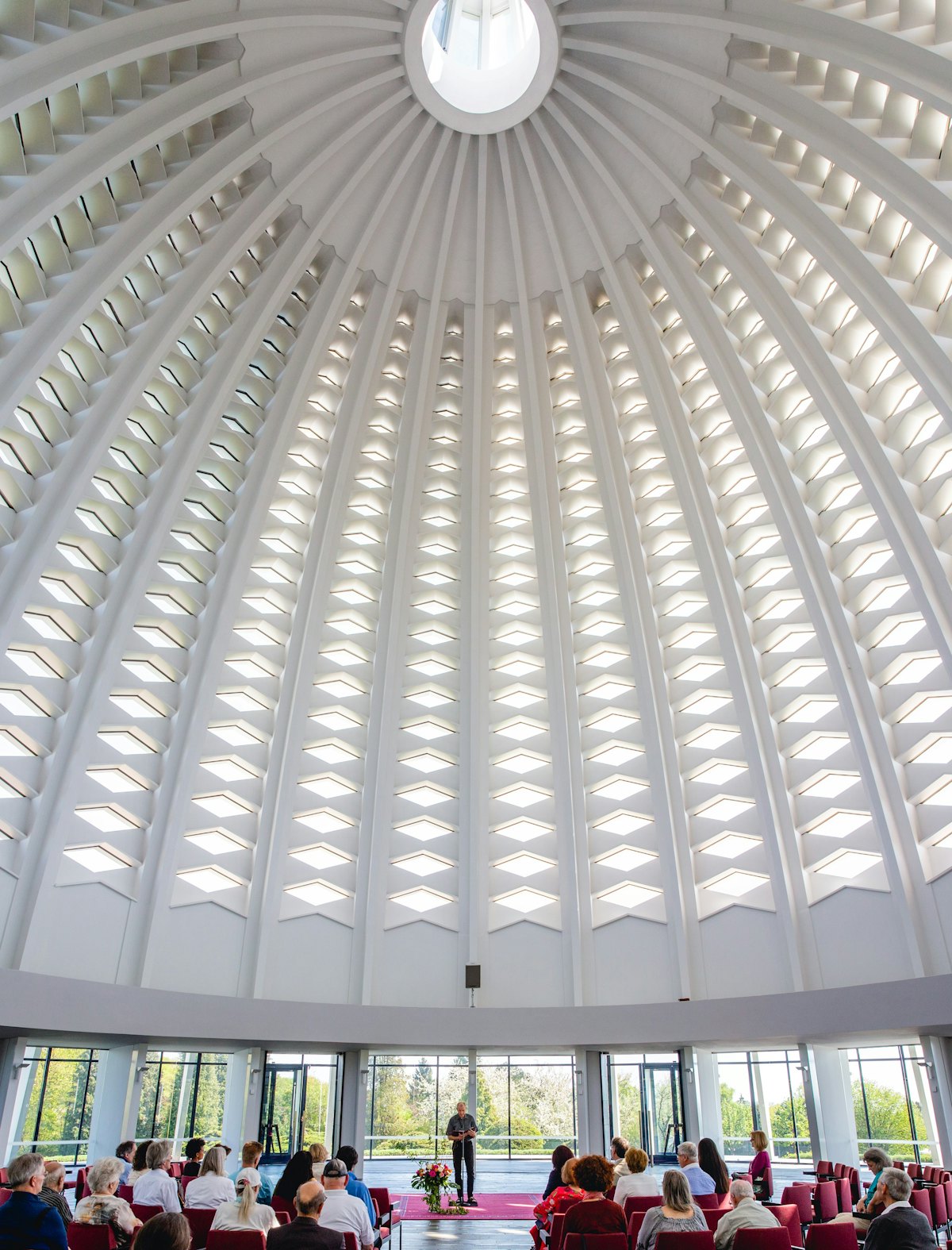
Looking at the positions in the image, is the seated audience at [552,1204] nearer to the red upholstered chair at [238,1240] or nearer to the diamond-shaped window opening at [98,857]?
the red upholstered chair at [238,1240]

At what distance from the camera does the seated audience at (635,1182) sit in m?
9.57

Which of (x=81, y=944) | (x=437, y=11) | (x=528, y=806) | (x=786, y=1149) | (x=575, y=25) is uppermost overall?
(x=437, y=11)

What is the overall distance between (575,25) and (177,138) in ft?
24.1

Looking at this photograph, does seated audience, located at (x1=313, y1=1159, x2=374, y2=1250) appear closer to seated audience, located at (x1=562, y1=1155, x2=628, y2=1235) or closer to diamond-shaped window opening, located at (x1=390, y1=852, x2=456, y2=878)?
seated audience, located at (x1=562, y1=1155, x2=628, y2=1235)

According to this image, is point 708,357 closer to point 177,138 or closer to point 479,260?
point 479,260

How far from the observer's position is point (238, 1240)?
686cm

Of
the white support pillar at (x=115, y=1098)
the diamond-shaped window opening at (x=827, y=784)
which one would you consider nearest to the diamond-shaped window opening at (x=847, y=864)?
the diamond-shaped window opening at (x=827, y=784)

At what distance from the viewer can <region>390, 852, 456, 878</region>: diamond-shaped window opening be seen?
21094 millimetres

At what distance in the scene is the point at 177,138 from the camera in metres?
16.6

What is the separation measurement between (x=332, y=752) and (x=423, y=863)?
3330 mm

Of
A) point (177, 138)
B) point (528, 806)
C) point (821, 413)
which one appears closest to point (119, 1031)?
point (528, 806)

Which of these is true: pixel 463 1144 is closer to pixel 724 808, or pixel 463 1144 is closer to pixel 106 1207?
pixel 724 808

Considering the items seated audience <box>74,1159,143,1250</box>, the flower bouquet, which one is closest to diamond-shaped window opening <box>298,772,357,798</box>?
the flower bouquet

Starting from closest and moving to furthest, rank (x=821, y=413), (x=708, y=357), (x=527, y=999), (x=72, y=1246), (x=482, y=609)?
1. (x=72, y=1246)
2. (x=821, y=413)
3. (x=708, y=357)
4. (x=527, y=999)
5. (x=482, y=609)
